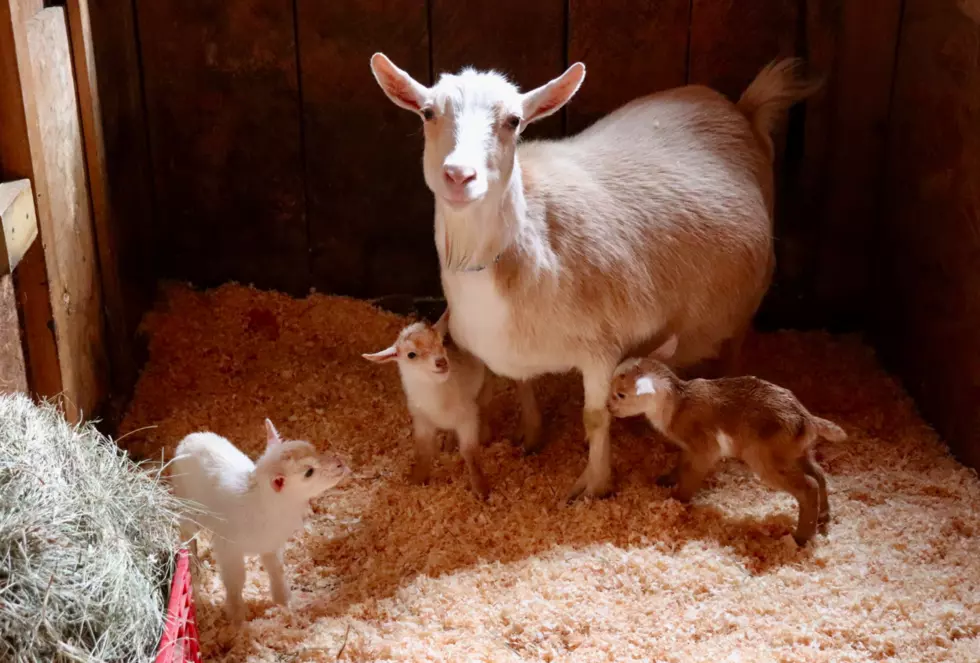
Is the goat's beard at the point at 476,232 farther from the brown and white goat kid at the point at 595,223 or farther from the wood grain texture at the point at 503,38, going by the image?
the wood grain texture at the point at 503,38

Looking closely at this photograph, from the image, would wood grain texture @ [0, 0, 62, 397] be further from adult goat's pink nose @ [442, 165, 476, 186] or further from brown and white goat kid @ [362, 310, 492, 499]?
adult goat's pink nose @ [442, 165, 476, 186]

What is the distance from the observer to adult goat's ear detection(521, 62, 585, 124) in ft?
9.12

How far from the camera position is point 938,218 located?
3.49 m

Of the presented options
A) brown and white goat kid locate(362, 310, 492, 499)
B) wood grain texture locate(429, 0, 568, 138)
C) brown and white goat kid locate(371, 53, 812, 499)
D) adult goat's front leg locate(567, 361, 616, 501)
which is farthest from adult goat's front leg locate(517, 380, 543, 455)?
wood grain texture locate(429, 0, 568, 138)

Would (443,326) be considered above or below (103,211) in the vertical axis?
below

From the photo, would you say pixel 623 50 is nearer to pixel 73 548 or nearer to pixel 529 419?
pixel 529 419

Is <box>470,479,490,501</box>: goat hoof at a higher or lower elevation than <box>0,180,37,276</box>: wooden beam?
lower

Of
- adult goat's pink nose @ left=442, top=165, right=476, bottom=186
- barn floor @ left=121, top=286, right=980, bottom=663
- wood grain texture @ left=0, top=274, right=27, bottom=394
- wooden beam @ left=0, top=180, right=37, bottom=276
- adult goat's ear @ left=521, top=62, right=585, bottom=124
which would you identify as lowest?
barn floor @ left=121, top=286, right=980, bottom=663

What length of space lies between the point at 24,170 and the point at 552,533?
171 centimetres

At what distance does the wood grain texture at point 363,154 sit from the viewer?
3.66m

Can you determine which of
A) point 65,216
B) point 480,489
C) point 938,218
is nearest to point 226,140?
point 65,216

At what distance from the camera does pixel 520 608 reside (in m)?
2.68

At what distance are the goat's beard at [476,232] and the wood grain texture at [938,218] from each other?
4.91 feet

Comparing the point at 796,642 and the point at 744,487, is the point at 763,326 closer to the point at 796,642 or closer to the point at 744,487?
the point at 744,487
